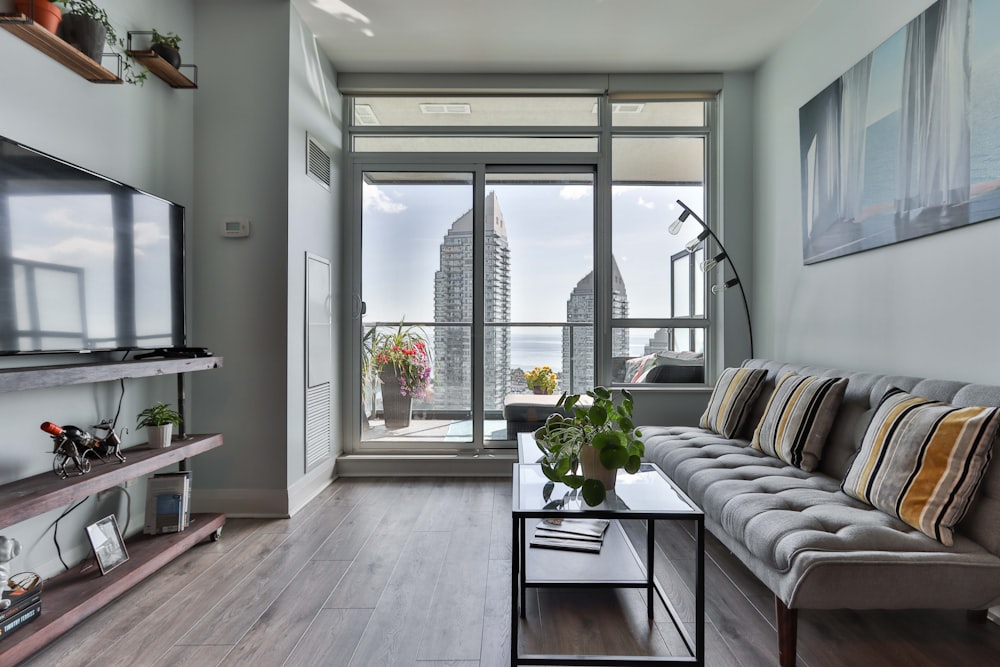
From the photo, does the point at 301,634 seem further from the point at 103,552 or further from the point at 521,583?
the point at 103,552

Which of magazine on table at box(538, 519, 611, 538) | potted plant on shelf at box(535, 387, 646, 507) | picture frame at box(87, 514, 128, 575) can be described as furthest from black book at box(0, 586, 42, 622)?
magazine on table at box(538, 519, 611, 538)

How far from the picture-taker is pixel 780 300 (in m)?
3.54

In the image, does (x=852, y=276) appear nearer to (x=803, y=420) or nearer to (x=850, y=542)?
(x=803, y=420)

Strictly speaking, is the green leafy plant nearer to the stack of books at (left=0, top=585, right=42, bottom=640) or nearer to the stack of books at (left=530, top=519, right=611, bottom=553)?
the stack of books at (left=0, top=585, right=42, bottom=640)

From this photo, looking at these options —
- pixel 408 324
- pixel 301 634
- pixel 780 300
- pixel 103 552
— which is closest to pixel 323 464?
pixel 408 324

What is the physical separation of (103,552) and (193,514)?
0.81m

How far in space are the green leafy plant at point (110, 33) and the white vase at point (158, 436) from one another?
1614mm

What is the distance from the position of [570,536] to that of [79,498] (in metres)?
1.91

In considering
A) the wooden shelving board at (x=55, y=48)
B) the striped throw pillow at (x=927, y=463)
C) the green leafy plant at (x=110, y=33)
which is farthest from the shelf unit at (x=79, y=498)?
the striped throw pillow at (x=927, y=463)

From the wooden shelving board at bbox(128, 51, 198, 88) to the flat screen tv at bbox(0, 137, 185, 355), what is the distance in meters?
0.68

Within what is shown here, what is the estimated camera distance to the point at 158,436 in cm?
247

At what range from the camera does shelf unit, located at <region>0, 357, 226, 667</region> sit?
1.63 m

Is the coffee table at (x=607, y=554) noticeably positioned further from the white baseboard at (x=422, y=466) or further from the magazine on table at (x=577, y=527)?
the white baseboard at (x=422, y=466)

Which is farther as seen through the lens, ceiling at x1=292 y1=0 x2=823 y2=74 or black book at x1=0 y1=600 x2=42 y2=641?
ceiling at x1=292 y1=0 x2=823 y2=74
